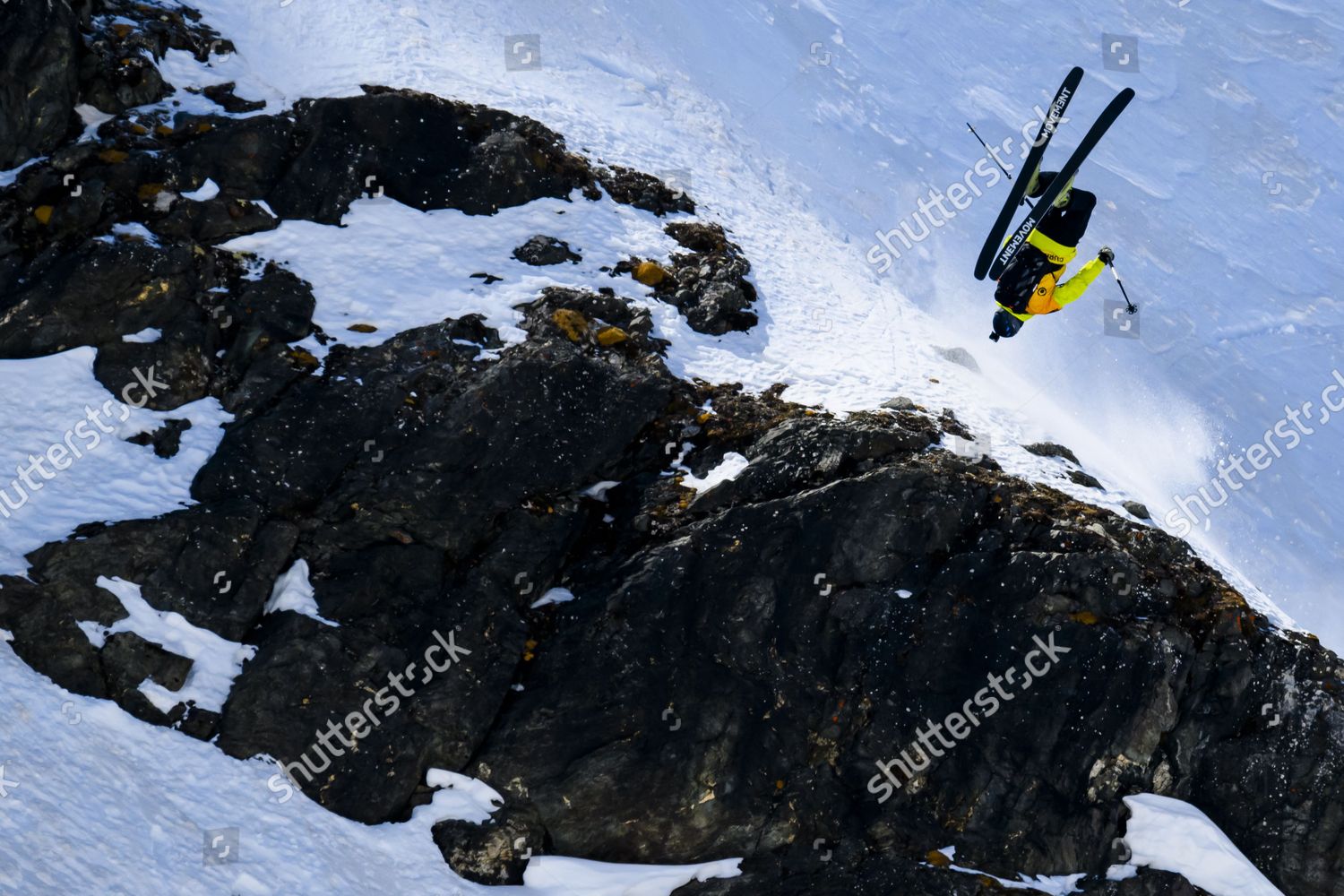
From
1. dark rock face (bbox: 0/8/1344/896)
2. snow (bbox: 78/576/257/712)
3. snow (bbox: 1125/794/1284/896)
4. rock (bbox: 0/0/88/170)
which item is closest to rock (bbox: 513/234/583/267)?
dark rock face (bbox: 0/8/1344/896)

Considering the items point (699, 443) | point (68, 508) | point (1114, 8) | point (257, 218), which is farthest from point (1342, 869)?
point (1114, 8)

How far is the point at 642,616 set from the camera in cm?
1541

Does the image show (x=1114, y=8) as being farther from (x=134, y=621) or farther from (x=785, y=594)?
(x=134, y=621)

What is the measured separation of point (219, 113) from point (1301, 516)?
105 ft

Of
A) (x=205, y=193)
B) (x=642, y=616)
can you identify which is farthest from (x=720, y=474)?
(x=205, y=193)

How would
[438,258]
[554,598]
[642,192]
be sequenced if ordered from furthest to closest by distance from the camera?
[642,192] → [438,258] → [554,598]

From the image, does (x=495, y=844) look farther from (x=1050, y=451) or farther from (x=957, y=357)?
(x=957, y=357)

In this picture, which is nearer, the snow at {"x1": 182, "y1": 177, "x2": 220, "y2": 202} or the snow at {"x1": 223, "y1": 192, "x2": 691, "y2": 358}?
the snow at {"x1": 223, "y1": 192, "x2": 691, "y2": 358}

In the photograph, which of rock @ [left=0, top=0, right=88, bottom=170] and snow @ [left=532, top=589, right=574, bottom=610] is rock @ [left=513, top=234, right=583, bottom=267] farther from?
rock @ [left=0, top=0, right=88, bottom=170]

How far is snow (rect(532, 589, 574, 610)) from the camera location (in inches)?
630

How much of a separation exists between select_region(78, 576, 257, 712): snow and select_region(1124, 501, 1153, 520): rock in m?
13.6

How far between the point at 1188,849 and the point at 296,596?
12537 millimetres

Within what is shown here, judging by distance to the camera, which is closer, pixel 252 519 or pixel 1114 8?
pixel 252 519

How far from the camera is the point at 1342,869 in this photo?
14070 millimetres
